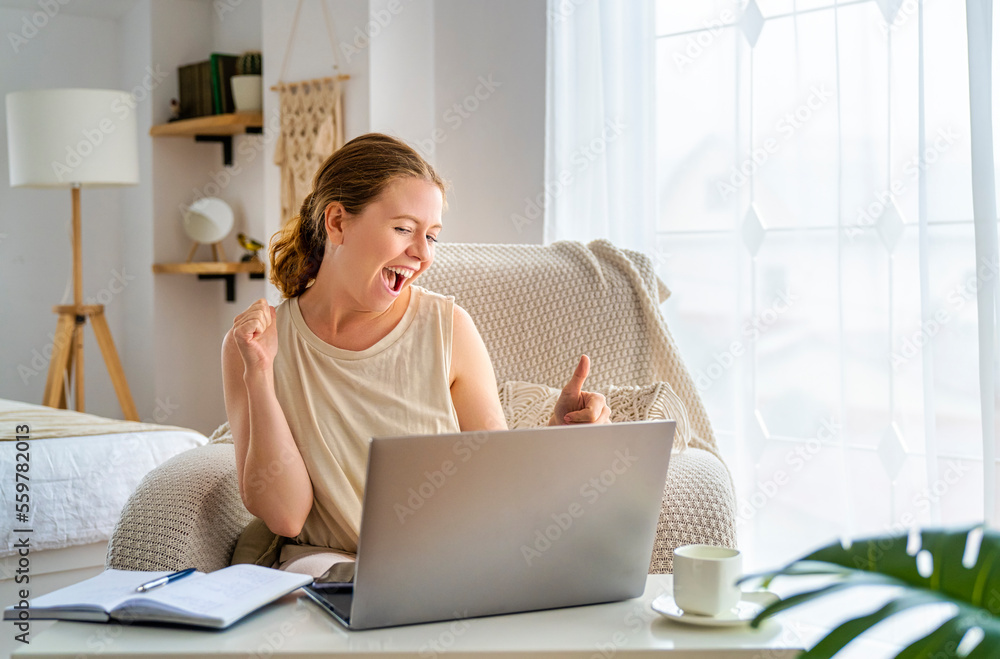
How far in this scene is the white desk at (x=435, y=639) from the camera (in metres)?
0.81

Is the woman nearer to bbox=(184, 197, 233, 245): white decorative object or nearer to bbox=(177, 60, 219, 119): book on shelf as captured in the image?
bbox=(184, 197, 233, 245): white decorative object

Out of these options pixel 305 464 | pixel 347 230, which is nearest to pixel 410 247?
pixel 347 230

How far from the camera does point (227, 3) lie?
13.2 feet

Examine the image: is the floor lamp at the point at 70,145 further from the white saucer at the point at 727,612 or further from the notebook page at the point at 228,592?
the white saucer at the point at 727,612

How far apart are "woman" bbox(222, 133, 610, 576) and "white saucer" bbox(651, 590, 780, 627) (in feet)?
1.22

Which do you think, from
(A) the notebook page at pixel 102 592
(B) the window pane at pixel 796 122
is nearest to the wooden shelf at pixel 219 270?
(B) the window pane at pixel 796 122

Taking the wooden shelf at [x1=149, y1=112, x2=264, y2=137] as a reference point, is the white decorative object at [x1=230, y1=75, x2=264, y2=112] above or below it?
above

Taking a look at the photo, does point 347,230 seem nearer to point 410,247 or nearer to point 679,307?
point 410,247

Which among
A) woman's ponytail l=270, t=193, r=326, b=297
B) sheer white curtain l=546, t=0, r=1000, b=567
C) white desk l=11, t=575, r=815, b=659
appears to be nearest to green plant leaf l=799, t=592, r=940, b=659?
white desk l=11, t=575, r=815, b=659

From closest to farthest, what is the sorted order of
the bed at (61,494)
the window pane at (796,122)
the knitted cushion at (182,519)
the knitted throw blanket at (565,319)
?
the knitted cushion at (182,519) < the knitted throw blanket at (565,319) < the bed at (61,494) < the window pane at (796,122)

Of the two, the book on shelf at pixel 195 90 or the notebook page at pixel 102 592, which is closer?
the notebook page at pixel 102 592

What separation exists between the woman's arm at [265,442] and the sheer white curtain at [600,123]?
1.45 m

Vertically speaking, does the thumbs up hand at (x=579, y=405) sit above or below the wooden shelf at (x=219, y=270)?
below

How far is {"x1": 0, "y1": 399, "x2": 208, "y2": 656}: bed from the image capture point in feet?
6.46
